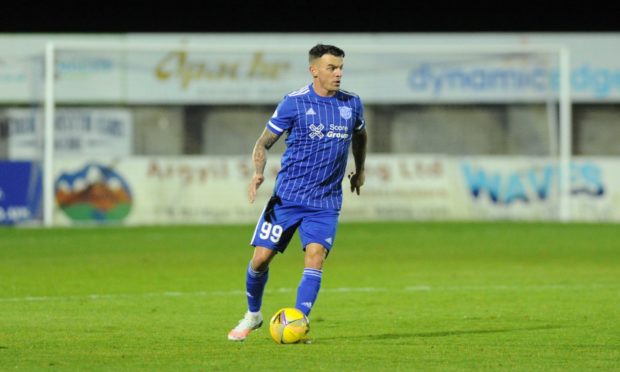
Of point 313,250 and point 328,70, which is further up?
point 328,70

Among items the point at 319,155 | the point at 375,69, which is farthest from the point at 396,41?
the point at 319,155

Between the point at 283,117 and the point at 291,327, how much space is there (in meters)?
1.53

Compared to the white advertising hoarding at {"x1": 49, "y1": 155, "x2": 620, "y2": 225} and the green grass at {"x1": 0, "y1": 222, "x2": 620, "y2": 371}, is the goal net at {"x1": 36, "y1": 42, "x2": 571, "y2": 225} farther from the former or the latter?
the green grass at {"x1": 0, "y1": 222, "x2": 620, "y2": 371}

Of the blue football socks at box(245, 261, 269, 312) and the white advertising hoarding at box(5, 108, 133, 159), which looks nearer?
the blue football socks at box(245, 261, 269, 312)

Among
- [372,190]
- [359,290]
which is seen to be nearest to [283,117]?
[359,290]

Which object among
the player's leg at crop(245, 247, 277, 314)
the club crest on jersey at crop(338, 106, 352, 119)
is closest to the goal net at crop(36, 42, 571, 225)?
the player's leg at crop(245, 247, 277, 314)

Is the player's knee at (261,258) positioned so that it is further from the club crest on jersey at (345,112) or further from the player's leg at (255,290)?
the club crest on jersey at (345,112)

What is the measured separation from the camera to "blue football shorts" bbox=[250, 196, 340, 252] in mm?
9492

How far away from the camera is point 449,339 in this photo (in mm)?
9570

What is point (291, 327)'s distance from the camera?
9.12 m

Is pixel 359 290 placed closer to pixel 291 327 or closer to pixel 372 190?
pixel 291 327

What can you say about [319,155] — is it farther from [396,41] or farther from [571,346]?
[396,41]

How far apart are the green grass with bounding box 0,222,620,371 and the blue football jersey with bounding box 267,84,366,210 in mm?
1083
